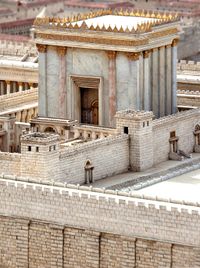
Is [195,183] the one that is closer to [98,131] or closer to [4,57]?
[98,131]

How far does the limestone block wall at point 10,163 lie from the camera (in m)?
99.0

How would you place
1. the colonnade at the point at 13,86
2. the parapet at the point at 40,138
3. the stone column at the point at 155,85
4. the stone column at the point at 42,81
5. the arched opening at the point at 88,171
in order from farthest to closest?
the colonnade at the point at 13,86 < the stone column at the point at 42,81 < the stone column at the point at 155,85 < the arched opening at the point at 88,171 < the parapet at the point at 40,138

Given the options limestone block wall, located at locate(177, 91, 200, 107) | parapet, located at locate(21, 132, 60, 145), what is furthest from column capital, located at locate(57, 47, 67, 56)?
parapet, located at locate(21, 132, 60, 145)

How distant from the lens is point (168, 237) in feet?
294

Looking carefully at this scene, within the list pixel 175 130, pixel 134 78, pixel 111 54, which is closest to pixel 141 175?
pixel 175 130

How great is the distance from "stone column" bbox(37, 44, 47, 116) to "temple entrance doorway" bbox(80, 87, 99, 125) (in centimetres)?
207

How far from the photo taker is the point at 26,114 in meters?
112

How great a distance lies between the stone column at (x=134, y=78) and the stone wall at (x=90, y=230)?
1298 cm

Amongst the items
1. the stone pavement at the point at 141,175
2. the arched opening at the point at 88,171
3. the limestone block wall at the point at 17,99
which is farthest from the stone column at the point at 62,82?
the arched opening at the point at 88,171

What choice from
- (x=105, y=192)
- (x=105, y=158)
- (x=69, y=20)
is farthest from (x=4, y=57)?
(x=105, y=192)

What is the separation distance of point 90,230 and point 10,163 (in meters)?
8.88

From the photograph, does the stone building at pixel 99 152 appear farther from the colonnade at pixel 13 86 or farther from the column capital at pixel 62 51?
the colonnade at pixel 13 86

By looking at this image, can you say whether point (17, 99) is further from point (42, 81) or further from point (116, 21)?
point (116, 21)

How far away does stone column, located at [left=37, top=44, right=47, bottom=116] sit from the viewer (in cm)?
10838
